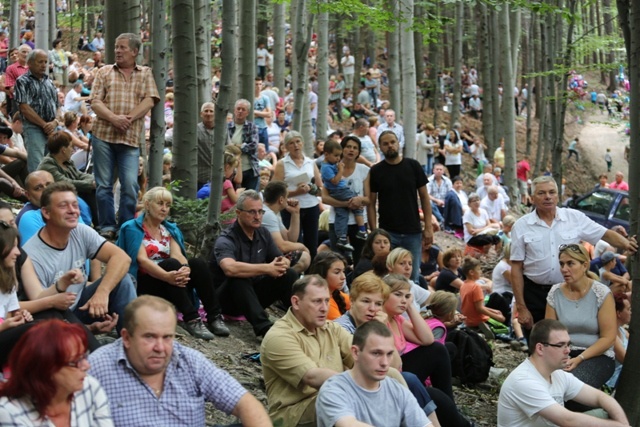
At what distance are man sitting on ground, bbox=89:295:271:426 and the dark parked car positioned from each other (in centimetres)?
1767

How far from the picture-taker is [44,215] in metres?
6.79

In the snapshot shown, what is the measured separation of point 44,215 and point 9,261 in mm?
895

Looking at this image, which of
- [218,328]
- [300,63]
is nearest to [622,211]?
[300,63]

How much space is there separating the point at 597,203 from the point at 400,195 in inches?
517

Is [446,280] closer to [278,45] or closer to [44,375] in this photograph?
[44,375]

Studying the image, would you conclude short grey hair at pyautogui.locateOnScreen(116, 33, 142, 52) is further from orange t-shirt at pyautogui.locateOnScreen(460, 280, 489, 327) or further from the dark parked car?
the dark parked car

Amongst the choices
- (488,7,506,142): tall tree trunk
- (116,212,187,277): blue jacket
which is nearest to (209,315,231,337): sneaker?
(116,212,187,277): blue jacket

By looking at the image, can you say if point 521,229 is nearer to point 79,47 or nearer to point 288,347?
point 288,347

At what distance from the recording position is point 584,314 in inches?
337

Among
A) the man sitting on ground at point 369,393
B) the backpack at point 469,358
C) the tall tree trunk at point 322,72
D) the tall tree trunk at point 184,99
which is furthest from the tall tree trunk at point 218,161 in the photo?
the tall tree trunk at point 322,72

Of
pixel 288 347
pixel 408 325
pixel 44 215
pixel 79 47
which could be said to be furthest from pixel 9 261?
pixel 79 47

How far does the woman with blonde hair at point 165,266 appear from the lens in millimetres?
8078

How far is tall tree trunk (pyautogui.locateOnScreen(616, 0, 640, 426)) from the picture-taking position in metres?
8.18

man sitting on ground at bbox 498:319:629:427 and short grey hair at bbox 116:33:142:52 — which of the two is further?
short grey hair at bbox 116:33:142:52
